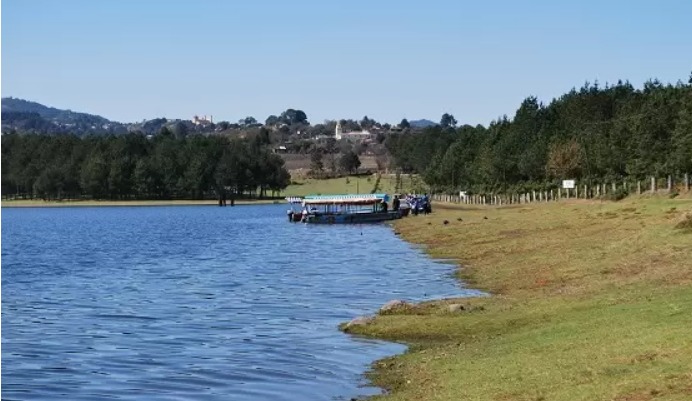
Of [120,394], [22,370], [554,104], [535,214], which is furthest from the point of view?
[554,104]

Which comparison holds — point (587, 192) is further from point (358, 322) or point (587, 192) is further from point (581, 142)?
point (358, 322)

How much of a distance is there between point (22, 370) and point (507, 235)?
137 ft

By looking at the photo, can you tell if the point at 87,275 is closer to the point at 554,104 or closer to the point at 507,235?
the point at 507,235

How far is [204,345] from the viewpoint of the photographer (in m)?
29.1

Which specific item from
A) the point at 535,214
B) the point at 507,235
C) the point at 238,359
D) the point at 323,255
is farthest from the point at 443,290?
the point at 535,214

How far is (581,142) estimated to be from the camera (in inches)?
4870

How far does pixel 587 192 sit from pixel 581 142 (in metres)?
16.9

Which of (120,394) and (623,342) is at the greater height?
(623,342)

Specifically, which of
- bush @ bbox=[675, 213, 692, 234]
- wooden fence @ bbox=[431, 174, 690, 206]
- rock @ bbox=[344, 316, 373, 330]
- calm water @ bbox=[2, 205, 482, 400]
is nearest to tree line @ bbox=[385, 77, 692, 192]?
wooden fence @ bbox=[431, 174, 690, 206]

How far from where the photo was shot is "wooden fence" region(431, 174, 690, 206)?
83.0 m

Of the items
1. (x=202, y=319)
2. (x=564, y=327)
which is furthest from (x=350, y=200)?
(x=564, y=327)

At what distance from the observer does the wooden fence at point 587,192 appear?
82963 mm

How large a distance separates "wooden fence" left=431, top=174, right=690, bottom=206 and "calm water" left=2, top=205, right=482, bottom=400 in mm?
21947

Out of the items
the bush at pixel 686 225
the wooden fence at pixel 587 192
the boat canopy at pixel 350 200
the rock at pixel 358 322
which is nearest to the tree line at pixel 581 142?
the wooden fence at pixel 587 192
